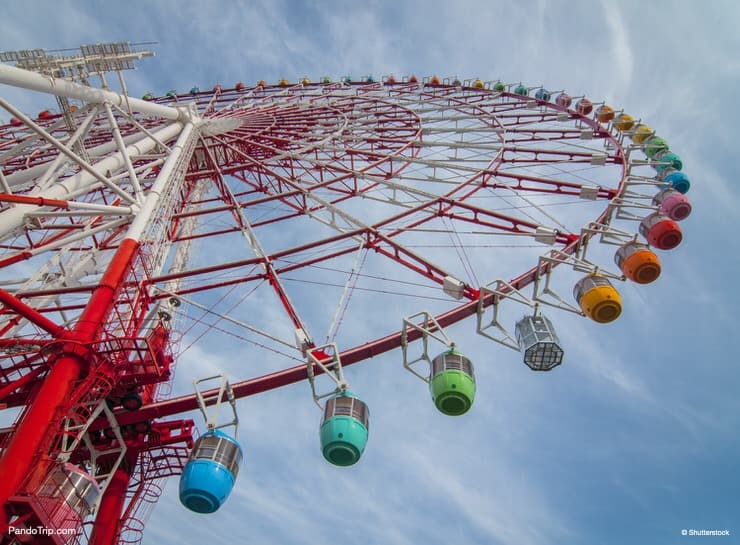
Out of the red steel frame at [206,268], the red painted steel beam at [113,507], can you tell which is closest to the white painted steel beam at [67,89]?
the red steel frame at [206,268]

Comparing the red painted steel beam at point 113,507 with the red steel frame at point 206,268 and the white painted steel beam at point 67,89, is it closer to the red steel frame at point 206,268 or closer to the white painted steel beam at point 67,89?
the red steel frame at point 206,268

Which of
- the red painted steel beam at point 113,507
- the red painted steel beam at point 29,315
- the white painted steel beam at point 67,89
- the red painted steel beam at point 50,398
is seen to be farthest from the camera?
the white painted steel beam at point 67,89

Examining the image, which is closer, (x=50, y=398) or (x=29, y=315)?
(x=50, y=398)

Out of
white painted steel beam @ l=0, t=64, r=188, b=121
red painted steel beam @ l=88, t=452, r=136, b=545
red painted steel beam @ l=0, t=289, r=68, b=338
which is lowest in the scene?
red painted steel beam @ l=88, t=452, r=136, b=545

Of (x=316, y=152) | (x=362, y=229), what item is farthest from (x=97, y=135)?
(x=362, y=229)

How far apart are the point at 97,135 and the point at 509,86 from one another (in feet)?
74.1

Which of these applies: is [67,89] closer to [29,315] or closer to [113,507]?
[29,315]

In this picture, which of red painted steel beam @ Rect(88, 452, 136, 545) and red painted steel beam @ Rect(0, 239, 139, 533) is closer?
red painted steel beam @ Rect(0, 239, 139, 533)

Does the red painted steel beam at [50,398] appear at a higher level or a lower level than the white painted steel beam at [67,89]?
lower

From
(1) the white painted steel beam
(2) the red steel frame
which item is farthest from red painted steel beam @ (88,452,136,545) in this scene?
(1) the white painted steel beam

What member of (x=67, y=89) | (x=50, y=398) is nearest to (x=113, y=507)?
(x=50, y=398)

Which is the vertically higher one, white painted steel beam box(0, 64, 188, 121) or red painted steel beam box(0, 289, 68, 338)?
white painted steel beam box(0, 64, 188, 121)

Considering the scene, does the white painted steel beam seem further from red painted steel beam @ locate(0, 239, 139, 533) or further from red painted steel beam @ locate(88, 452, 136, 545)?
red painted steel beam @ locate(88, 452, 136, 545)

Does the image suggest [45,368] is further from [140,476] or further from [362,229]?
[362,229]
